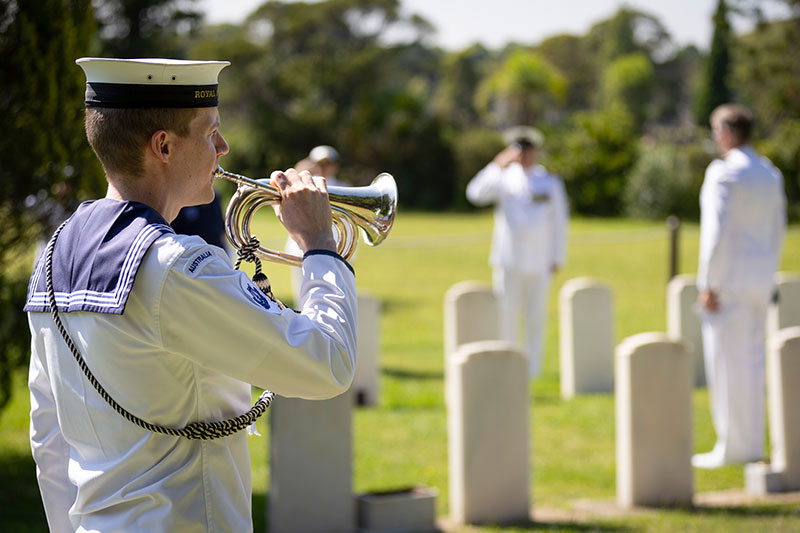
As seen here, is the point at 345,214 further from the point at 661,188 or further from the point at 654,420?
the point at 661,188

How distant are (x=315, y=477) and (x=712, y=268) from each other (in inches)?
129

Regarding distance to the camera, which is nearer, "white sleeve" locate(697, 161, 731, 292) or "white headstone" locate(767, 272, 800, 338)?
"white sleeve" locate(697, 161, 731, 292)

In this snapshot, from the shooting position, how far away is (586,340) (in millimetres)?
9602

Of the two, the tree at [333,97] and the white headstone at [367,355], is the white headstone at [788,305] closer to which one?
the white headstone at [367,355]

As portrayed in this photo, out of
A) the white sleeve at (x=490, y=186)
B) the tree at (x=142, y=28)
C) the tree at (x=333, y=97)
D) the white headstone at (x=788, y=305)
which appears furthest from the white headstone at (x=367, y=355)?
the tree at (x=333, y=97)

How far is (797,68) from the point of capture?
123 ft

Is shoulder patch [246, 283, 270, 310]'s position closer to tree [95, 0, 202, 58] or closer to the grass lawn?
the grass lawn

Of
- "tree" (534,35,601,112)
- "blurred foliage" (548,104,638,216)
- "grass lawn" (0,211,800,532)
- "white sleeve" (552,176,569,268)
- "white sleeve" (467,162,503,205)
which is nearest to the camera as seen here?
"grass lawn" (0,211,800,532)

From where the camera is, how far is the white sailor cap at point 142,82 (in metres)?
2.22

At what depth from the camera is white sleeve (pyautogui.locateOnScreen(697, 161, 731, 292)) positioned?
22.5 feet

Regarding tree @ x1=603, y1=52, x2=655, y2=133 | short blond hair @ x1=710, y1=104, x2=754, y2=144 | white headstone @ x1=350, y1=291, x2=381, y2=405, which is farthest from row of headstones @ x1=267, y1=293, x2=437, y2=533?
tree @ x1=603, y1=52, x2=655, y2=133

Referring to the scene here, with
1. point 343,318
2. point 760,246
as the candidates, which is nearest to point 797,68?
point 760,246

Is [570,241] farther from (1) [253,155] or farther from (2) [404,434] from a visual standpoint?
(1) [253,155]

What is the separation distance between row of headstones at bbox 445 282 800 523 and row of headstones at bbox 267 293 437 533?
0.52m
